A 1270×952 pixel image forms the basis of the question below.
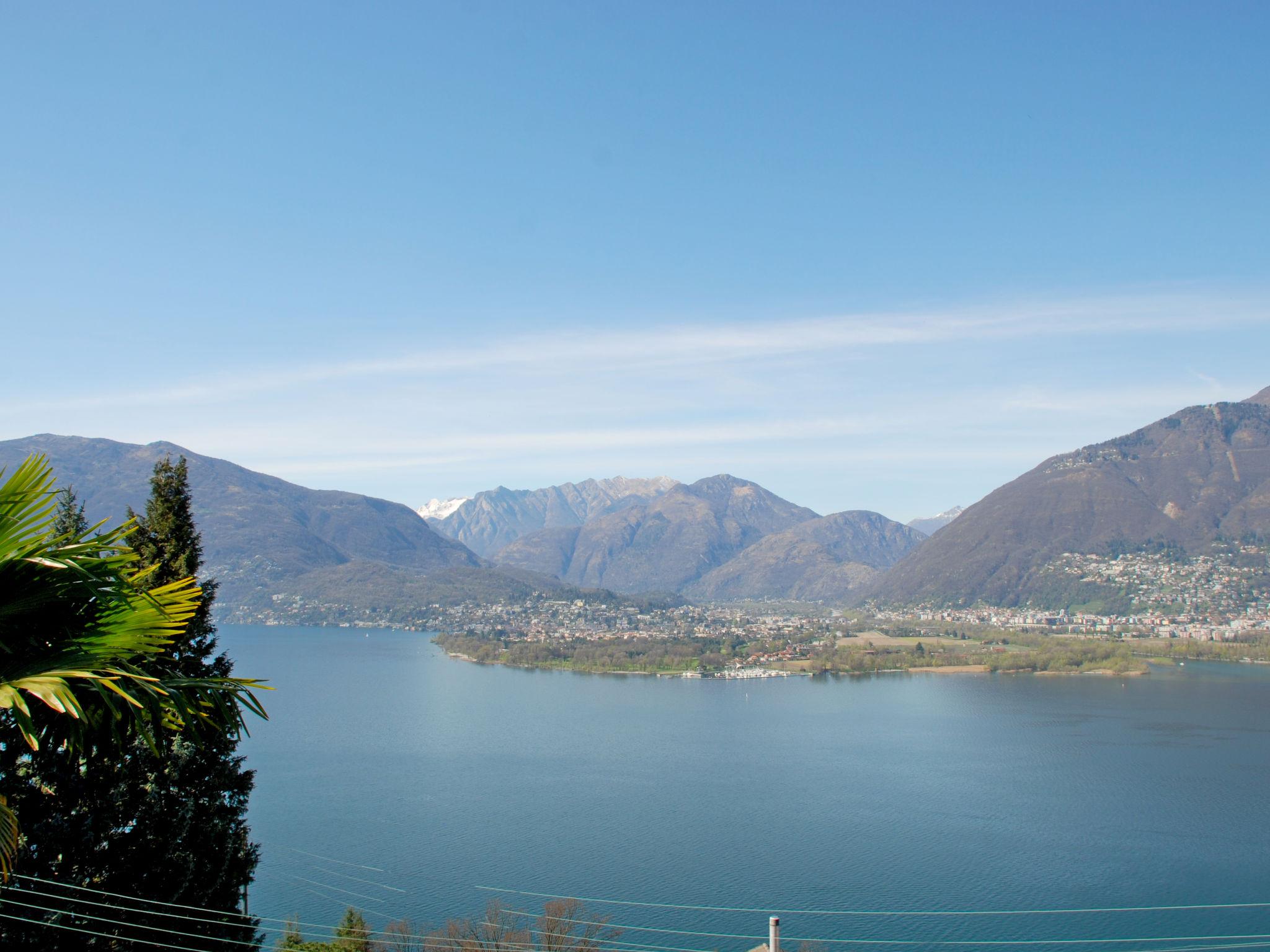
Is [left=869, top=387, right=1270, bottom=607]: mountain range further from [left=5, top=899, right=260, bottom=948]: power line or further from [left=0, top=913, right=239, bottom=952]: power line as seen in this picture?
[left=0, top=913, right=239, bottom=952]: power line

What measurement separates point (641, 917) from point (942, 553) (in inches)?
4109

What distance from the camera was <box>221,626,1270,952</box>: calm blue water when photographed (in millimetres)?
15055

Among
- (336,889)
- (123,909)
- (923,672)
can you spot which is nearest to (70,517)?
(123,909)

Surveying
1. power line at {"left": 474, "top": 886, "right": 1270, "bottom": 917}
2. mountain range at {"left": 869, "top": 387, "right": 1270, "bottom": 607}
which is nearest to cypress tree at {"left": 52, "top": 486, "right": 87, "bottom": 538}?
power line at {"left": 474, "top": 886, "right": 1270, "bottom": 917}

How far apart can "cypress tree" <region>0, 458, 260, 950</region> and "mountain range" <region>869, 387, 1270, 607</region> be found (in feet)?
304

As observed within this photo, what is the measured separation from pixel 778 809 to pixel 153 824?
1691cm

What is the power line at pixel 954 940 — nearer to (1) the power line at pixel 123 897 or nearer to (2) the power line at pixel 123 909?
(2) the power line at pixel 123 909

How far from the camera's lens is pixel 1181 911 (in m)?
15.0

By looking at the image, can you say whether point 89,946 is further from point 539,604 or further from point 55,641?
point 539,604

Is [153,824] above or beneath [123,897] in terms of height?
above

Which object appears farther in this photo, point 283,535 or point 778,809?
point 283,535

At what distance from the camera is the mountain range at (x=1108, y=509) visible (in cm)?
9531

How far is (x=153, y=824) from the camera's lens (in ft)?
20.5

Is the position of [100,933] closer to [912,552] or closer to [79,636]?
[79,636]
